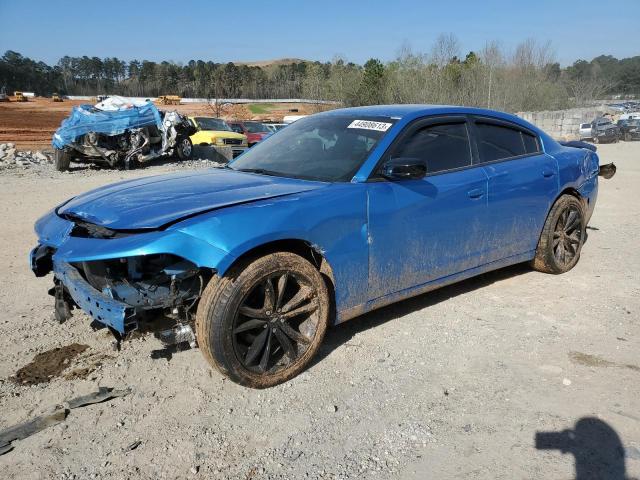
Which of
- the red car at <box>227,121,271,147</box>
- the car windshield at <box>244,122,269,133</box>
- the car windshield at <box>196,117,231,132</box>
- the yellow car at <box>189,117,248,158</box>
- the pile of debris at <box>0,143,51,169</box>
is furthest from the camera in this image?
the car windshield at <box>244,122,269,133</box>

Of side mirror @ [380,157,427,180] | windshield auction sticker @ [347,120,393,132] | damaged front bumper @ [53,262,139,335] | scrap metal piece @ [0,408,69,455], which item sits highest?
windshield auction sticker @ [347,120,393,132]

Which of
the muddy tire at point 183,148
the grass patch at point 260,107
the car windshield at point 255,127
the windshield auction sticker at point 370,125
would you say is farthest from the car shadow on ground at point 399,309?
the grass patch at point 260,107

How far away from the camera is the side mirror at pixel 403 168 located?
3.48 m

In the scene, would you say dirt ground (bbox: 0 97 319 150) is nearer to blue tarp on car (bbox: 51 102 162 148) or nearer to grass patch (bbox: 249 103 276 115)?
grass patch (bbox: 249 103 276 115)

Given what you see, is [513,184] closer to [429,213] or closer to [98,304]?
[429,213]

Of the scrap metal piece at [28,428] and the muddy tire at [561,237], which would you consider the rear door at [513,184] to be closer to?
the muddy tire at [561,237]

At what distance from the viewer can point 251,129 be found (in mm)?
21766

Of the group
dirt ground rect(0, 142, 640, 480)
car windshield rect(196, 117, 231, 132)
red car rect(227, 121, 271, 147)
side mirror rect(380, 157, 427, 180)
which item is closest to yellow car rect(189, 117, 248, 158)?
car windshield rect(196, 117, 231, 132)

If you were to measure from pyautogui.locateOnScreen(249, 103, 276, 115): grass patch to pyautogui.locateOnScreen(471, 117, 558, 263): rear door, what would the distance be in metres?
55.5

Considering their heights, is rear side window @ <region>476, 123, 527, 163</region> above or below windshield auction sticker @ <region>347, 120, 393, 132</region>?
below

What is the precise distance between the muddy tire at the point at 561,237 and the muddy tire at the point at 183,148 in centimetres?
1319

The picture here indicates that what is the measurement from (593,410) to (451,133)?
7.34 feet

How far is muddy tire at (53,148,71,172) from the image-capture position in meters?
14.4

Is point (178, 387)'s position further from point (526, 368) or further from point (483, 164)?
point (483, 164)
